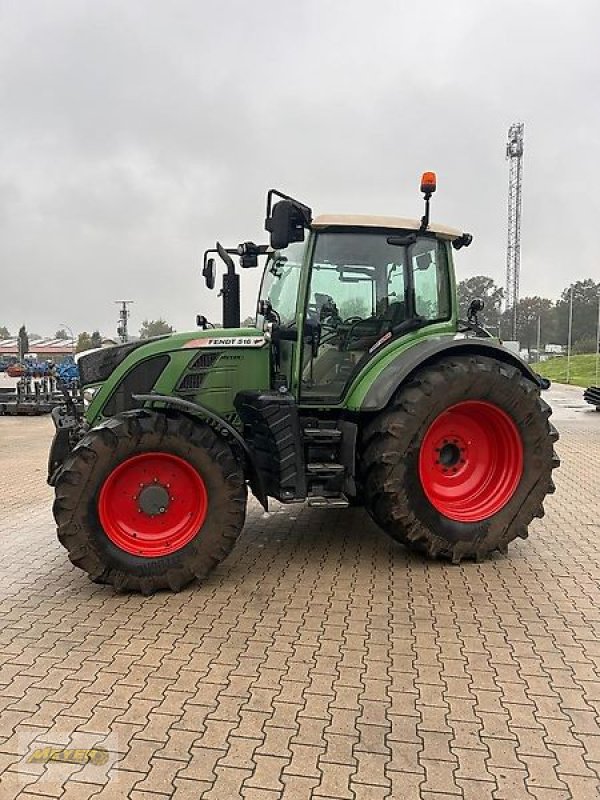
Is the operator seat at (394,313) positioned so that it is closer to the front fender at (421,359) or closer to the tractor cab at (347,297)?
the tractor cab at (347,297)

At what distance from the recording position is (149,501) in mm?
4414

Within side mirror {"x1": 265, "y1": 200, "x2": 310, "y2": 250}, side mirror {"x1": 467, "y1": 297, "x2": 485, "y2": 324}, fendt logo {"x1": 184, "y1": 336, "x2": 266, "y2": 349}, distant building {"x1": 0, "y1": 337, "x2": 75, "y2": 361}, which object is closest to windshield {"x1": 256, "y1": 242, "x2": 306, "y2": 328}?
fendt logo {"x1": 184, "y1": 336, "x2": 266, "y2": 349}

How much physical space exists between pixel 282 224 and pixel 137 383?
1548 mm

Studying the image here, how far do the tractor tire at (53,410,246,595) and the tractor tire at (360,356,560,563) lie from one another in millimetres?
1080

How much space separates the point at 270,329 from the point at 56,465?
193cm

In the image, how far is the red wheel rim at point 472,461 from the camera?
200 inches

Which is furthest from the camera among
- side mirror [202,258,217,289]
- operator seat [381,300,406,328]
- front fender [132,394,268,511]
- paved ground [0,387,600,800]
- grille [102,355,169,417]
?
side mirror [202,258,217,289]

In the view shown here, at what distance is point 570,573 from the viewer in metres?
4.86

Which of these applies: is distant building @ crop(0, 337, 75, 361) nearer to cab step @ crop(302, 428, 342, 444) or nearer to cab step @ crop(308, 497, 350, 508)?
cab step @ crop(302, 428, 342, 444)

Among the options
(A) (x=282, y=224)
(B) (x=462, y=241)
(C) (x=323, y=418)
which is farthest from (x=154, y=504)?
(B) (x=462, y=241)

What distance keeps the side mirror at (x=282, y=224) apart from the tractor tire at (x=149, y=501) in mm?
1352

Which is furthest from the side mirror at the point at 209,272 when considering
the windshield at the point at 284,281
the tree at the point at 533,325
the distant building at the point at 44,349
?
the tree at the point at 533,325

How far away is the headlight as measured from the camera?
4938 millimetres

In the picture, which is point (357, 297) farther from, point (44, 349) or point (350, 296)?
point (44, 349)
